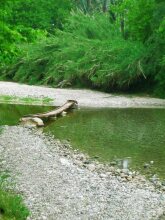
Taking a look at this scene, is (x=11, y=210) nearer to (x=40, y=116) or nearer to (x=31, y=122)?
(x=31, y=122)

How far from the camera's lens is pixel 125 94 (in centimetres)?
3173

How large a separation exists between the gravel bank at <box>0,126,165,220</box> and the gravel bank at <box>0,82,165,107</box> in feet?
45.6

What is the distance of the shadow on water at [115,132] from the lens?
1301 centimetres

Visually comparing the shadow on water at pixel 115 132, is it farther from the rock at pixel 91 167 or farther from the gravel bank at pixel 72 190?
the gravel bank at pixel 72 190

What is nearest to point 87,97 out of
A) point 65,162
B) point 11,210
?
point 65,162

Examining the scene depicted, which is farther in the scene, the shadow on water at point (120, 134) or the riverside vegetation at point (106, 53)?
the riverside vegetation at point (106, 53)

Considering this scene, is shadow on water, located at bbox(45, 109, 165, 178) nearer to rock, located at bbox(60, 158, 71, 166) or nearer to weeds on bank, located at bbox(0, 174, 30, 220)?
rock, located at bbox(60, 158, 71, 166)

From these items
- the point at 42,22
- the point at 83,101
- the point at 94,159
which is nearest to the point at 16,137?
the point at 94,159

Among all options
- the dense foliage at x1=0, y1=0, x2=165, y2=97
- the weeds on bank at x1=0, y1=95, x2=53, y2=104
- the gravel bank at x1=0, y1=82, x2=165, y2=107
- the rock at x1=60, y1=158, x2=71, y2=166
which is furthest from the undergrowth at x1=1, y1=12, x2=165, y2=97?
the rock at x1=60, y1=158, x2=71, y2=166

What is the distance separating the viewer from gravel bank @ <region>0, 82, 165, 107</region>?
26.6 m

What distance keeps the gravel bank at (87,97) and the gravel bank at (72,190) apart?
13887 mm

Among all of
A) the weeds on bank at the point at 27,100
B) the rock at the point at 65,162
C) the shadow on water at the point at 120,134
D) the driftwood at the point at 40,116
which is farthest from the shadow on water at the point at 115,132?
the weeds on bank at the point at 27,100

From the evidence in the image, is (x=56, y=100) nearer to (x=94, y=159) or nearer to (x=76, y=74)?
(x=76, y=74)

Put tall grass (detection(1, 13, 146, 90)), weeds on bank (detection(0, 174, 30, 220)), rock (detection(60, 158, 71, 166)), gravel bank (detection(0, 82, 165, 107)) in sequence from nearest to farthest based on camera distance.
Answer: weeds on bank (detection(0, 174, 30, 220))
rock (detection(60, 158, 71, 166))
gravel bank (detection(0, 82, 165, 107))
tall grass (detection(1, 13, 146, 90))
